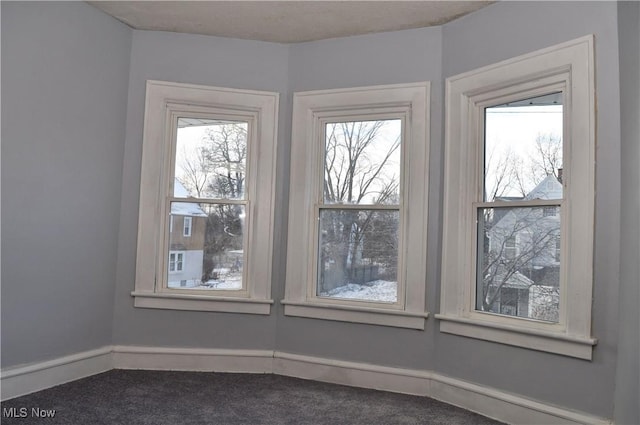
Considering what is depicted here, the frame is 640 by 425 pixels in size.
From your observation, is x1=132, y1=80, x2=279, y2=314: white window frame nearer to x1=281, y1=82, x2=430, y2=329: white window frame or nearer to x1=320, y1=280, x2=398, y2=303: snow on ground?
x1=281, y1=82, x2=430, y2=329: white window frame

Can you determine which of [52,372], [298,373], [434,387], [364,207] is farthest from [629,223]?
[52,372]

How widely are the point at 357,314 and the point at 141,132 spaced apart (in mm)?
2002

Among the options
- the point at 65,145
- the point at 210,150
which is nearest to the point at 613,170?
the point at 210,150

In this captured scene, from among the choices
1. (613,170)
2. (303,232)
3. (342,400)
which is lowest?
(342,400)

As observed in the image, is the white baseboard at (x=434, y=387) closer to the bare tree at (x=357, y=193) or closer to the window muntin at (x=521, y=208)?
the window muntin at (x=521, y=208)

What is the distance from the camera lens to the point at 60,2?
11.2 feet

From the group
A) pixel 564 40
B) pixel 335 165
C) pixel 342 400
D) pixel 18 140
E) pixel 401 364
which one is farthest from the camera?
pixel 335 165

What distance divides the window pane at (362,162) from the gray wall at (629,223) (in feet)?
4.91

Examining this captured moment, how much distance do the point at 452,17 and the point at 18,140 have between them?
108 inches

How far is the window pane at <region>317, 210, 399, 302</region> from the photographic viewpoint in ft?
12.3

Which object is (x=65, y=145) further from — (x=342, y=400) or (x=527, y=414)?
(x=527, y=414)

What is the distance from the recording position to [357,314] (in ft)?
12.2

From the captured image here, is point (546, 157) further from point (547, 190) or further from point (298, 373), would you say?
point (298, 373)

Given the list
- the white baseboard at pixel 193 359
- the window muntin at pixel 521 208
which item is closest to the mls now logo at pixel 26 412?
the white baseboard at pixel 193 359
